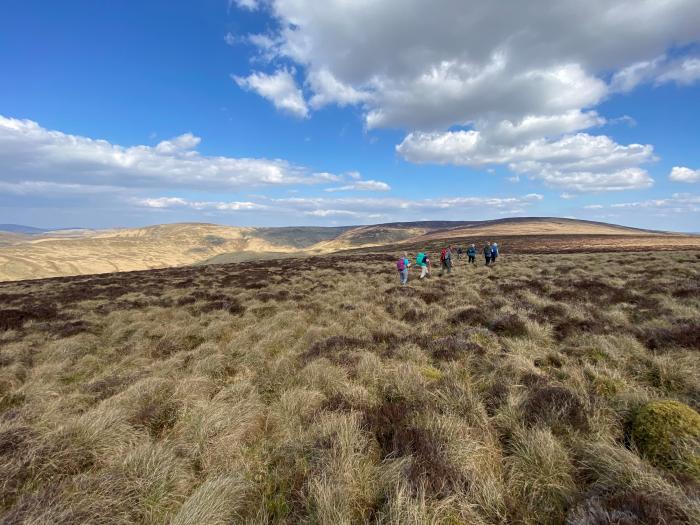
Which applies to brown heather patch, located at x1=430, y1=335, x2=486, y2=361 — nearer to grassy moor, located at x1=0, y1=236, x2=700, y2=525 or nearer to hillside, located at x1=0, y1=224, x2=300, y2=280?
grassy moor, located at x1=0, y1=236, x2=700, y2=525

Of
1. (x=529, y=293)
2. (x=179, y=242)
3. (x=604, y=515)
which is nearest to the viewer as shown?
(x=604, y=515)

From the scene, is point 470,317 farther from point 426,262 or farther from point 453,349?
point 426,262

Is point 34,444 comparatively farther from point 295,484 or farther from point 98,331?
point 98,331

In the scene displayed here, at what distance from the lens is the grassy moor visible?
2986mm

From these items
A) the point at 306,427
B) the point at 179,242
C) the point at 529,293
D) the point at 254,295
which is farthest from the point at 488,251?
the point at 179,242

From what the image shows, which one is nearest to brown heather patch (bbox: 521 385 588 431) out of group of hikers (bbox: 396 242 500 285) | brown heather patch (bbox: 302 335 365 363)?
brown heather patch (bbox: 302 335 365 363)

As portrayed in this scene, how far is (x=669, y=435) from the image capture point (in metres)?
3.55

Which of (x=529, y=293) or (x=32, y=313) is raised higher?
(x=529, y=293)

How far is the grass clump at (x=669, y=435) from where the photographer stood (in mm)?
3232

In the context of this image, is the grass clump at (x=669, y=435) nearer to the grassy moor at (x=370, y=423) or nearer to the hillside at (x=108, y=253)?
the grassy moor at (x=370, y=423)

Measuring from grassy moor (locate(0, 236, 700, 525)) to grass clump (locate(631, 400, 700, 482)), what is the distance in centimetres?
2

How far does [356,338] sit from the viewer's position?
8.44m

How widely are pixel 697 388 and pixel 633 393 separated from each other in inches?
48.8

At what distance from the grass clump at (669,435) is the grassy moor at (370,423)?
0.02 metres
